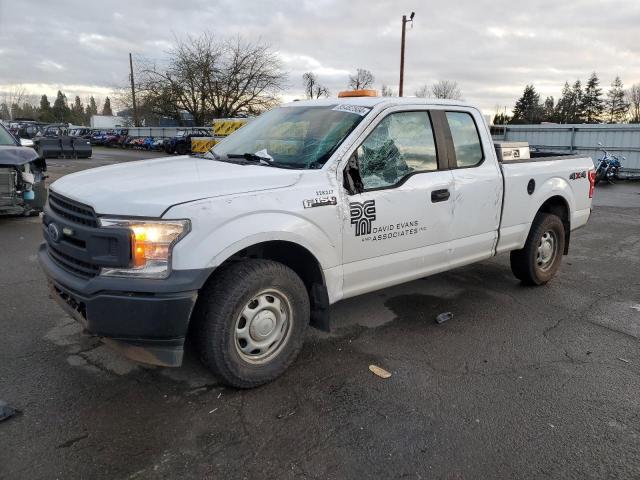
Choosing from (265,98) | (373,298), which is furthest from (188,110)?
(373,298)

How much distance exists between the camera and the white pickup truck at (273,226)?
2.78 meters

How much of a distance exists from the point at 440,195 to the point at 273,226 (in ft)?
5.40

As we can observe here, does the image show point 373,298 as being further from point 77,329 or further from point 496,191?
point 77,329

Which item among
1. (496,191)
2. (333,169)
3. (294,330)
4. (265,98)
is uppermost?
(265,98)

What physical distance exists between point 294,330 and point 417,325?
149 centimetres

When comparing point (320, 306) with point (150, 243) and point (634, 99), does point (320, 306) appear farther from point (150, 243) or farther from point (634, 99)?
point (634, 99)

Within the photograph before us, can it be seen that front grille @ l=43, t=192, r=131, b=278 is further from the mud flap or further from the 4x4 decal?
the 4x4 decal

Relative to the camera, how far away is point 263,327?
3.24 metres

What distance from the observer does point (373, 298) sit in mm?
5117

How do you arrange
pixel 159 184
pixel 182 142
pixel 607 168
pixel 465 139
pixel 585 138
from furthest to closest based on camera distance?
pixel 182 142 < pixel 585 138 < pixel 607 168 < pixel 465 139 < pixel 159 184

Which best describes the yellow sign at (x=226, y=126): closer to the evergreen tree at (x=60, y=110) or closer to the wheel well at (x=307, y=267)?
the wheel well at (x=307, y=267)

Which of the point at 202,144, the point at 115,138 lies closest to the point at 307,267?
the point at 202,144

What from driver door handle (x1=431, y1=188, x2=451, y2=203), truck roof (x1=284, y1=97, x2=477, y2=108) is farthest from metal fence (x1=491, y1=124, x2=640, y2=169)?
driver door handle (x1=431, y1=188, x2=451, y2=203)

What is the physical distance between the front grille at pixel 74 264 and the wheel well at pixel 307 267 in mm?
889
